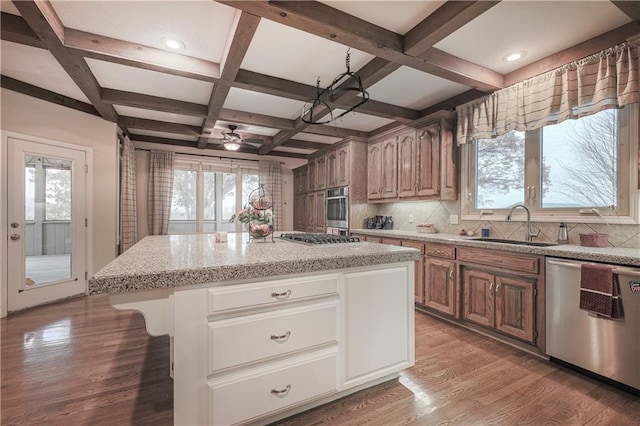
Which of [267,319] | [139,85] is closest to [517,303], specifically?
[267,319]

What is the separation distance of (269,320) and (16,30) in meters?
2.75

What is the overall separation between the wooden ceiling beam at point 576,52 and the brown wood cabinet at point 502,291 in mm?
1654

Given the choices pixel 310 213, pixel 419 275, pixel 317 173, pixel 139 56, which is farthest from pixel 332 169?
pixel 139 56

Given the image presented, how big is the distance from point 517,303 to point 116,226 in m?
5.03

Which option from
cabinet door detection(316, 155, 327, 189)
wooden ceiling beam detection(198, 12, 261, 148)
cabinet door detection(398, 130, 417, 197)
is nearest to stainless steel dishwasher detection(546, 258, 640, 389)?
cabinet door detection(398, 130, 417, 197)

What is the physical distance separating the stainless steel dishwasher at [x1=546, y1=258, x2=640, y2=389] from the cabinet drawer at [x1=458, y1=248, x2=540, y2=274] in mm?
109

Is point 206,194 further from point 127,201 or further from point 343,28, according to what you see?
point 343,28

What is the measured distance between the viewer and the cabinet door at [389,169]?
4.08 m

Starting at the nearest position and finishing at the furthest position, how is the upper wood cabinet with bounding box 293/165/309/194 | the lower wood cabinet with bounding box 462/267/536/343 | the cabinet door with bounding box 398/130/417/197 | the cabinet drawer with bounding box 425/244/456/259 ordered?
the lower wood cabinet with bounding box 462/267/536/343, the cabinet drawer with bounding box 425/244/456/259, the cabinet door with bounding box 398/130/417/197, the upper wood cabinet with bounding box 293/165/309/194

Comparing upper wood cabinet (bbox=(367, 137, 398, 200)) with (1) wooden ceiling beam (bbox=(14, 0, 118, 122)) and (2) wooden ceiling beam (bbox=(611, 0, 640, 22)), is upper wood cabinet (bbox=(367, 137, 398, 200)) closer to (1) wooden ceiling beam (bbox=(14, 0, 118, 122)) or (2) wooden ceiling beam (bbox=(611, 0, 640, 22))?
(2) wooden ceiling beam (bbox=(611, 0, 640, 22))

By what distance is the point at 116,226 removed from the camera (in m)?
4.22

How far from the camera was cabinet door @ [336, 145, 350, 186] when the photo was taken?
4.73 metres

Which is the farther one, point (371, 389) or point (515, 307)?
point (515, 307)

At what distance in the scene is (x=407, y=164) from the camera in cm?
388
